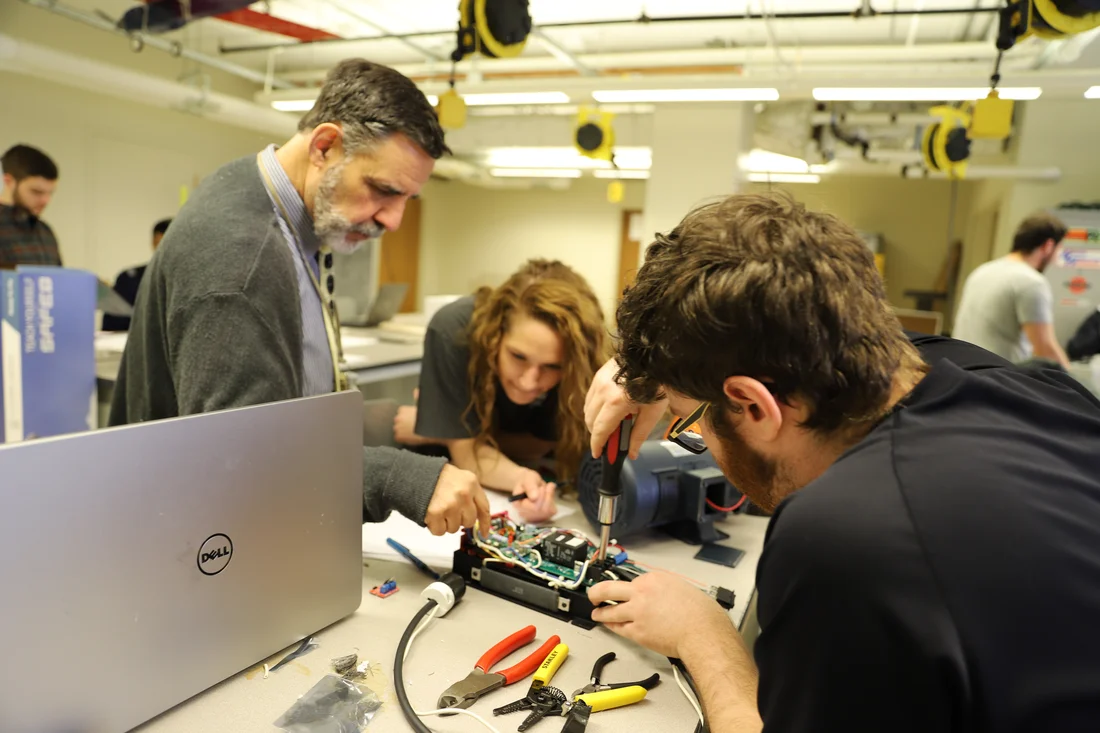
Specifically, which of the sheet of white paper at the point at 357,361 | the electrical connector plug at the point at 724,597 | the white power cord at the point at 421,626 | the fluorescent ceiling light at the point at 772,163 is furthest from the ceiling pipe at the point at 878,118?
the white power cord at the point at 421,626

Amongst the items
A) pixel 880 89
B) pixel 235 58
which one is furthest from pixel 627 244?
pixel 880 89

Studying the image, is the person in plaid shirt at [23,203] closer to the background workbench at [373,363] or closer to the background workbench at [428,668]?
the background workbench at [373,363]

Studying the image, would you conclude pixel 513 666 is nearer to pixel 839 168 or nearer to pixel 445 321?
pixel 445 321

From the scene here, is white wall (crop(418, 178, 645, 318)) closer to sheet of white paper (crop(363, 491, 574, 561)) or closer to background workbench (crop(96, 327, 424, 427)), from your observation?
background workbench (crop(96, 327, 424, 427))

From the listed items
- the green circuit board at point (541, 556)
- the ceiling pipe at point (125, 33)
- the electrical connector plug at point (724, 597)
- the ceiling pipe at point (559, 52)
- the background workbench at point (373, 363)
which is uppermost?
the ceiling pipe at point (559, 52)

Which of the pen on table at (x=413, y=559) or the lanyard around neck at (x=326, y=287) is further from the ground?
the lanyard around neck at (x=326, y=287)

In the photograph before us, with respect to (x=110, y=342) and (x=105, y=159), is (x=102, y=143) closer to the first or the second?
(x=105, y=159)

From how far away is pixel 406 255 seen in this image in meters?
9.49

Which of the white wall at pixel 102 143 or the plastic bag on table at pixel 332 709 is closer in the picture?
the plastic bag on table at pixel 332 709

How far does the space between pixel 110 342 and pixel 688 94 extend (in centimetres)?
309

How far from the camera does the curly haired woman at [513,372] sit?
1.58 meters

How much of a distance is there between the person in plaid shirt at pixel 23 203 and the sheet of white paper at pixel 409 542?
3.61m

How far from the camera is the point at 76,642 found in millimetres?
645

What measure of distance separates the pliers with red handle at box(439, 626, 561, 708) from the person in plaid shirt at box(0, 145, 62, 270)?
4.09 meters
